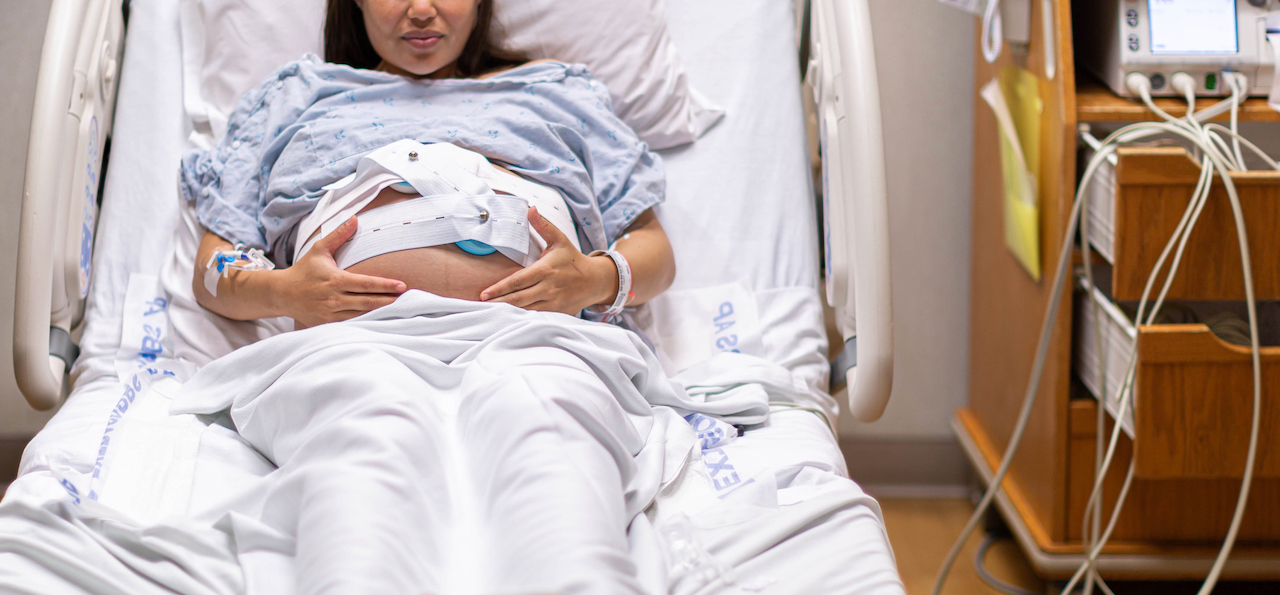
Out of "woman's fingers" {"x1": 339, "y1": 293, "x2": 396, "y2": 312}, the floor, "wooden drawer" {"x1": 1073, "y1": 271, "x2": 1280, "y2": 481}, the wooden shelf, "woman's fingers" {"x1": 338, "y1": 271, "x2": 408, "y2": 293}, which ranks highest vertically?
the wooden shelf

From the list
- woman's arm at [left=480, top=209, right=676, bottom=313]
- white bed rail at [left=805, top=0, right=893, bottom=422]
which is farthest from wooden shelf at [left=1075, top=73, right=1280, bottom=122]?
woman's arm at [left=480, top=209, right=676, bottom=313]

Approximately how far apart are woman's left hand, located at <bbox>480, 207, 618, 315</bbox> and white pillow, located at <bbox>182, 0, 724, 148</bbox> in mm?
423

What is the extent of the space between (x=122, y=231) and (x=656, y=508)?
1.02 m

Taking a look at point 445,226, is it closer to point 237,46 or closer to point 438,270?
point 438,270

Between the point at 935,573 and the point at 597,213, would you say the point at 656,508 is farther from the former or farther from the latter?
the point at 935,573

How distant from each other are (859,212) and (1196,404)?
0.58 metres

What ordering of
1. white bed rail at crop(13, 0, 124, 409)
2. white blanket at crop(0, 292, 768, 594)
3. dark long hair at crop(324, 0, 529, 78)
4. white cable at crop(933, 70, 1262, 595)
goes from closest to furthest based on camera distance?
white blanket at crop(0, 292, 768, 594), white bed rail at crop(13, 0, 124, 409), white cable at crop(933, 70, 1262, 595), dark long hair at crop(324, 0, 529, 78)

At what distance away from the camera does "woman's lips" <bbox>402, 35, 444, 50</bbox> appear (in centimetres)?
156

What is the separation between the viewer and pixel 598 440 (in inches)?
41.2

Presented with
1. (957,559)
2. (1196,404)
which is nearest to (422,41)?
(1196,404)

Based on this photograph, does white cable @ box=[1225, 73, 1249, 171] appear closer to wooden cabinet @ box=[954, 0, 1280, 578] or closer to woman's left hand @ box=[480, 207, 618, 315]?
wooden cabinet @ box=[954, 0, 1280, 578]

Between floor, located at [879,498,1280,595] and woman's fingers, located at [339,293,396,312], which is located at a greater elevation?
woman's fingers, located at [339,293,396,312]

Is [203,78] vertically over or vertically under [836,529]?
over

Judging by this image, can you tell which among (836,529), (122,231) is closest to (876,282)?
(836,529)
